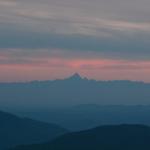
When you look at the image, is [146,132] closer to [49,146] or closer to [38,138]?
[49,146]

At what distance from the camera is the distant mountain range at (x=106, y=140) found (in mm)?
126319

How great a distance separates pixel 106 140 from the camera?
132 metres

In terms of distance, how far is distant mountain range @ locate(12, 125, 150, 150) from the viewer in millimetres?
126319

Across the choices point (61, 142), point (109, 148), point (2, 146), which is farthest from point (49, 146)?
point (2, 146)

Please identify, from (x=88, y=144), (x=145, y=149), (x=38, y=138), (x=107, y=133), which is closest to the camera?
(x=145, y=149)

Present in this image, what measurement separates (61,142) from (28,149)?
719cm

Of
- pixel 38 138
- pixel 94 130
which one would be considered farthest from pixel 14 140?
pixel 94 130

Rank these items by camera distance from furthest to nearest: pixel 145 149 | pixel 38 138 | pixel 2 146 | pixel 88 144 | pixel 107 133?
pixel 38 138 → pixel 2 146 → pixel 107 133 → pixel 88 144 → pixel 145 149

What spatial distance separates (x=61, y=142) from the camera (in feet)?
438

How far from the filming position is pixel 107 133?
5443 inches

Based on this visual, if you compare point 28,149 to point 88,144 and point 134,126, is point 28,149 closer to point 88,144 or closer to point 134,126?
point 88,144

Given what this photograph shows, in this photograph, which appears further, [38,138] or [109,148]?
[38,138]

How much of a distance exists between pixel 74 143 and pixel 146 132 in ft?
49.0

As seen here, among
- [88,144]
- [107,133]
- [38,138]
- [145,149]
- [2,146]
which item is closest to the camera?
[145,149]
